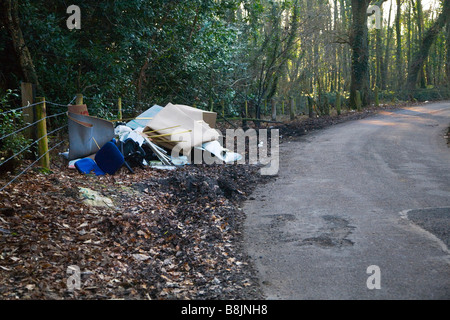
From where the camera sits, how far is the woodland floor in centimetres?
459

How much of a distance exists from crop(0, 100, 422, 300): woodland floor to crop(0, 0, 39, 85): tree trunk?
8.65ft

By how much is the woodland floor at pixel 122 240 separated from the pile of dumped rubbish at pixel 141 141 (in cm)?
61

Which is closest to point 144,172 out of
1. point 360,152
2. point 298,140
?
point 360,152

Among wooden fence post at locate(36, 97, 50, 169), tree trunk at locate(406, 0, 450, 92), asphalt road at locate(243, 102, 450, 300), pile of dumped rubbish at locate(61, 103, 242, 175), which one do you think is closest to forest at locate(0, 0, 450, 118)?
wooden fence post at locate(36, 97, 50, 169)

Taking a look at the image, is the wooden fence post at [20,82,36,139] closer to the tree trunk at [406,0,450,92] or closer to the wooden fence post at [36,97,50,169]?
the wooden fence post at [36,97,50,169]

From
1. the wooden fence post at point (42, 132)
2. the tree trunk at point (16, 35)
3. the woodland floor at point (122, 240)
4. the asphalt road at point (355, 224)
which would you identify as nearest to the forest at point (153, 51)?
the tree trunk at point (16, 35)

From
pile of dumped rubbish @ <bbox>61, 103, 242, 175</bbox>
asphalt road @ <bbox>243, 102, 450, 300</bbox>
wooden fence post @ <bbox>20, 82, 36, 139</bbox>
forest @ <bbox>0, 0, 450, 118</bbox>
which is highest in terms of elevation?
forest @ <bbox>0, 0, 450, 118</bbox>

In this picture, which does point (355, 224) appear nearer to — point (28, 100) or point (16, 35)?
point (28, 100)

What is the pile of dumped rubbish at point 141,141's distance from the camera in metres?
9.27

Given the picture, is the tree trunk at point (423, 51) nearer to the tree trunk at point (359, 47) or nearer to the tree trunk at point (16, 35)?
the tree trunk at point (359, 47)

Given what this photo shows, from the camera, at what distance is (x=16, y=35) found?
9742 millimetres

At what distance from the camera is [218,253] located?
5961 millimetres

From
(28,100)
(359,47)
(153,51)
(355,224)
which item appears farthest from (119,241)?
(359,47)

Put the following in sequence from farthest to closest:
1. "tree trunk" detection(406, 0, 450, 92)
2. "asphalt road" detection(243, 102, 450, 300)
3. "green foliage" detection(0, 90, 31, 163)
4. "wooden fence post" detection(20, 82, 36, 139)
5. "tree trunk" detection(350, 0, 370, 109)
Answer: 1. "tree trunk" detection(406, 0, 450, 92)
2. "tree trunk" detection(350, 0, 370, 109)
3. "wooden fence post" detection(20, 82, 36, 139)
4. "green foliage" detection(0, 90, 31, 163)
5. "asphalt road" detection(243, 102, 450, 300)
